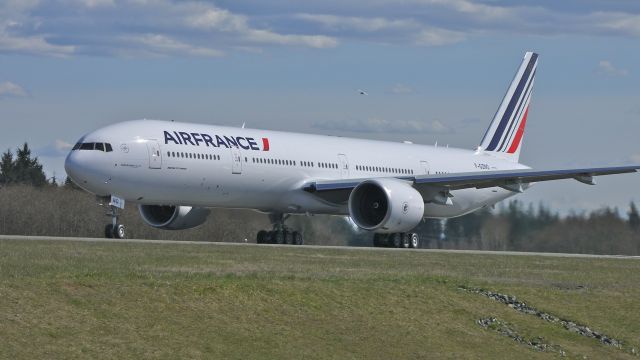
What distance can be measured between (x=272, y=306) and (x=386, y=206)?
20366 millimetres

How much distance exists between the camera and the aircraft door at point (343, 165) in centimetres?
4753

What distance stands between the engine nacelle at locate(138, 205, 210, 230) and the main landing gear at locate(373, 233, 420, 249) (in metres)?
6.71

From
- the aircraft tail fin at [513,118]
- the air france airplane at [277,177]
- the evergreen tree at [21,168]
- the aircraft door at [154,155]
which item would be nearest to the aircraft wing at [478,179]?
the air france airplane at [277,177]

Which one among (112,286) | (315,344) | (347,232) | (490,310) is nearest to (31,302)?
(112,286)

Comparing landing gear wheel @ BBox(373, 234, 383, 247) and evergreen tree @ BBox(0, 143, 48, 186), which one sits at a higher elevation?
evergreen tree @ BBox(0, 143, 48, 186)

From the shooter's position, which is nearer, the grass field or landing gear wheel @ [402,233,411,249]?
the grass field

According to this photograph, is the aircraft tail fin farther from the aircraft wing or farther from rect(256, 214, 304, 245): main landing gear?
rect(256, 214, 304, 245): main landing gear

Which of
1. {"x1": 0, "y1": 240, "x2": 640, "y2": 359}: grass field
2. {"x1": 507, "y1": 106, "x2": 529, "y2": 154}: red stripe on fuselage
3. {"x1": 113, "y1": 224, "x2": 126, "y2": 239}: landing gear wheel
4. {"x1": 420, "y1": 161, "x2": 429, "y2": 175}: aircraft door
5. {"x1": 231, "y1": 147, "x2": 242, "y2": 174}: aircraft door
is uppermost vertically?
{"x1": 507, "y1": 106, "x2": 529, "y2": 154}: red stripe on fuselage

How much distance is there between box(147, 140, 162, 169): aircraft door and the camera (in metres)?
39.6

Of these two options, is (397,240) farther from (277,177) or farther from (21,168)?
(21,168)

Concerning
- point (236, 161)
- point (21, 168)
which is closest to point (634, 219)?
point (236, 161)

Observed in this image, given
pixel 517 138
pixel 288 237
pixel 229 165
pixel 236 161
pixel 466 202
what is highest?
pixel 517 138

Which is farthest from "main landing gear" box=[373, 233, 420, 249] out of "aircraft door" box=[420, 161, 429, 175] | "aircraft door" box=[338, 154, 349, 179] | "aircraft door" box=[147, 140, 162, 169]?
"aircraft door" box=[147, 140, 162, 169]

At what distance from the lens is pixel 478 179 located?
4562 cm
